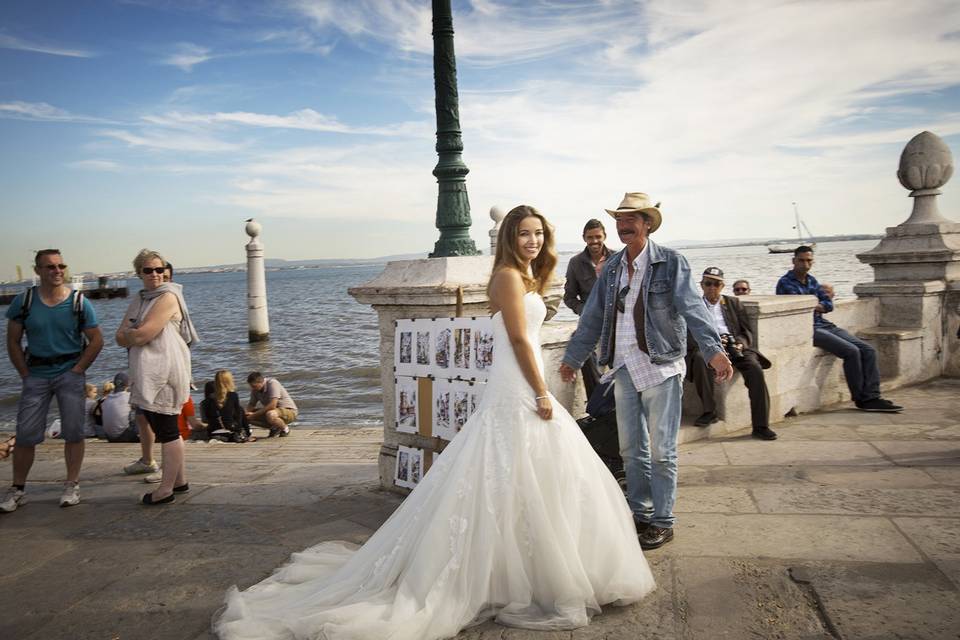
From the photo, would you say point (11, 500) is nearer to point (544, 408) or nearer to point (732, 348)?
point (544, 408)

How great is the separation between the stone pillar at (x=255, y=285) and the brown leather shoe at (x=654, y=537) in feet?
79.8

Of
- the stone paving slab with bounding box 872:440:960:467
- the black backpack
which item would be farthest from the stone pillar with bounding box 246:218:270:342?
the stone paving slab with bounding box 872:440:960:467

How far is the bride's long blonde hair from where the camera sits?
3.52 m

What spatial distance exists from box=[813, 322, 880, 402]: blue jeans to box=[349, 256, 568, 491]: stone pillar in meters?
→ 3.33

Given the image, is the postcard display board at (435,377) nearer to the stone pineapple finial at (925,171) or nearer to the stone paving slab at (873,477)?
the stone paving slab at (873,477)

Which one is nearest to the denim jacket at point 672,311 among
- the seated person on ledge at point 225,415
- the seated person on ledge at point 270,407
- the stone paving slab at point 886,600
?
the stone paving slab at point 886,600

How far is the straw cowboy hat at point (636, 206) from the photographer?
3908 mm

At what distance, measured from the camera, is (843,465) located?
510 centimetres

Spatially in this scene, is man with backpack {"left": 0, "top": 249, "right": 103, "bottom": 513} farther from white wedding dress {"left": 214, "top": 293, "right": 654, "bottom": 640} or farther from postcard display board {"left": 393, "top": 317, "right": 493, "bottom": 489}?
white wedding dress {"left": 214, "top": 293, "right": 654, "bottom": 640}

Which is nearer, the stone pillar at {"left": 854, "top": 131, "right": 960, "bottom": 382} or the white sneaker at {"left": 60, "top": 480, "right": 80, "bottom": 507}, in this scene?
the white sneaker at {"left": 60, "top": 480, "right": 80, "bottom": 507}

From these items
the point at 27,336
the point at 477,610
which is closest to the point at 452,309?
the point at 477,610

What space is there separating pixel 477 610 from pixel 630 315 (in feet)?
5.95

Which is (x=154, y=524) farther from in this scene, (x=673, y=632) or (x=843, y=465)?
(x=843, y=465)

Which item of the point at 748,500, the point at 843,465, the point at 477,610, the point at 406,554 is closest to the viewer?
the point at 477,610
